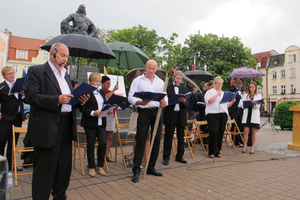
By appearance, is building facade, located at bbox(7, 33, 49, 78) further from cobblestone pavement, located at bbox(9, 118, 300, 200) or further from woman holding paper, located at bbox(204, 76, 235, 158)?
cobblestone pavement, located at bbox(9, 118, 300, 200)

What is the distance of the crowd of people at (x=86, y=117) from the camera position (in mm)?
2527

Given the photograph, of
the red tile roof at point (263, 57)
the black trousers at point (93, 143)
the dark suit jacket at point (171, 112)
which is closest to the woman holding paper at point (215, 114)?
the dark suit jacket at point (171, 112)

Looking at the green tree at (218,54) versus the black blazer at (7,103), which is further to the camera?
the green tree at (218,54)

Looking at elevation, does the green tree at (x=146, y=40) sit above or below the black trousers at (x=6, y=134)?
above

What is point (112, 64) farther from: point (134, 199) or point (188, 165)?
point (134, 199)

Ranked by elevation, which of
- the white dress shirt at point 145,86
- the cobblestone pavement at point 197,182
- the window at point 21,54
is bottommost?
the cobblestone pavement at point 197,182

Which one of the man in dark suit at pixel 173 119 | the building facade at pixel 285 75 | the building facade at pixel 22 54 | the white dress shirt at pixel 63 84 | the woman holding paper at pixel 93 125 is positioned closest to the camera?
the white dress shirt at pixel 63 84

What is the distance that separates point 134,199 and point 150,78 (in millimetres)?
2147

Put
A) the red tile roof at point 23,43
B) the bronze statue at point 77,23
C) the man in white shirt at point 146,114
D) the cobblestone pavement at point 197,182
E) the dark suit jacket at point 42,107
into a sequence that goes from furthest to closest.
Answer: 1. the red tile roof at point 23,43
2. the bronze statue at point 77,23
3. the man in white shirt at point 146,114
4. the cobblestone pavement at point 197,182
5. the dark suit jacket at point 42,107

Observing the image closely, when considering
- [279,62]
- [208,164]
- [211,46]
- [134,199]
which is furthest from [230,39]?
[134,199]

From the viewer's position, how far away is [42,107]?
2439 millimetres

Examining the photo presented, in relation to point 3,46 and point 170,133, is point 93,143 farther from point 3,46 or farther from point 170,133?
point 3,46

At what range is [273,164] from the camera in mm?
5523

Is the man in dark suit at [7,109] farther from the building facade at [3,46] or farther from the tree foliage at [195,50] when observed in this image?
the building facade at [3,46]
